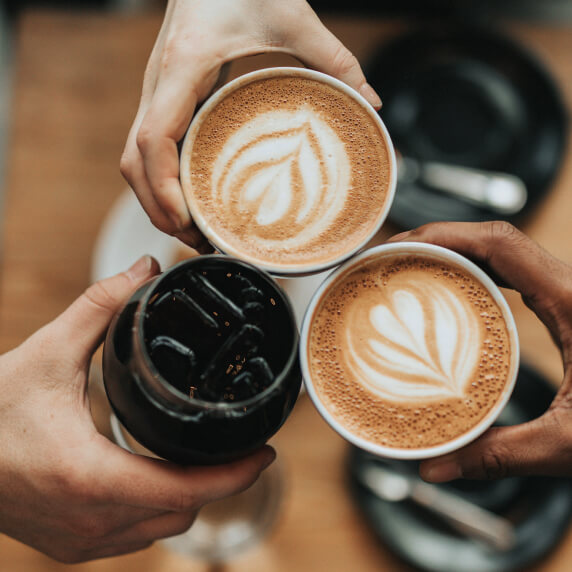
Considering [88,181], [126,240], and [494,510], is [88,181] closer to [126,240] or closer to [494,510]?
[126,240]

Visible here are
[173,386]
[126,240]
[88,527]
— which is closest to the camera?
[173,386]

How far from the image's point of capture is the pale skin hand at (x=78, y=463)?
0.59 metres

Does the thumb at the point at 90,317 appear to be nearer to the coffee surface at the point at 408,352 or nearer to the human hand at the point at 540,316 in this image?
the coffee surface at the point at 408,352

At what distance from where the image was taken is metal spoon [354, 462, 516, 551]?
0.94 meters

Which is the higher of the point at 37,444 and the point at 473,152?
the point at 473,152

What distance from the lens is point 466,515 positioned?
3.13 feet

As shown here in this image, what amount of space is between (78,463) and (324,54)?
51cm

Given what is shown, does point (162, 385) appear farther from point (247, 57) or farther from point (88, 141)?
point (88, 141)

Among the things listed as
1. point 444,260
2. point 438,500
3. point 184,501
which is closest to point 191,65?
point 444,260

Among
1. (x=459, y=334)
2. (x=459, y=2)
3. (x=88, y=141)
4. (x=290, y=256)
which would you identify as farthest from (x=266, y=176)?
(x=459, y=2)

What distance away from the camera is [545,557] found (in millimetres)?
928

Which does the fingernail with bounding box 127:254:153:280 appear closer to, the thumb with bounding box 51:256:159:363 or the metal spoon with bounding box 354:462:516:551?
the thumb with bounding box 51:256:159:363

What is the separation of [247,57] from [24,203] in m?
0.50

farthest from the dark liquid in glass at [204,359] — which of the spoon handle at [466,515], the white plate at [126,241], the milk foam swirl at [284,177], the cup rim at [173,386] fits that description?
the spoon handle at [466,515]
